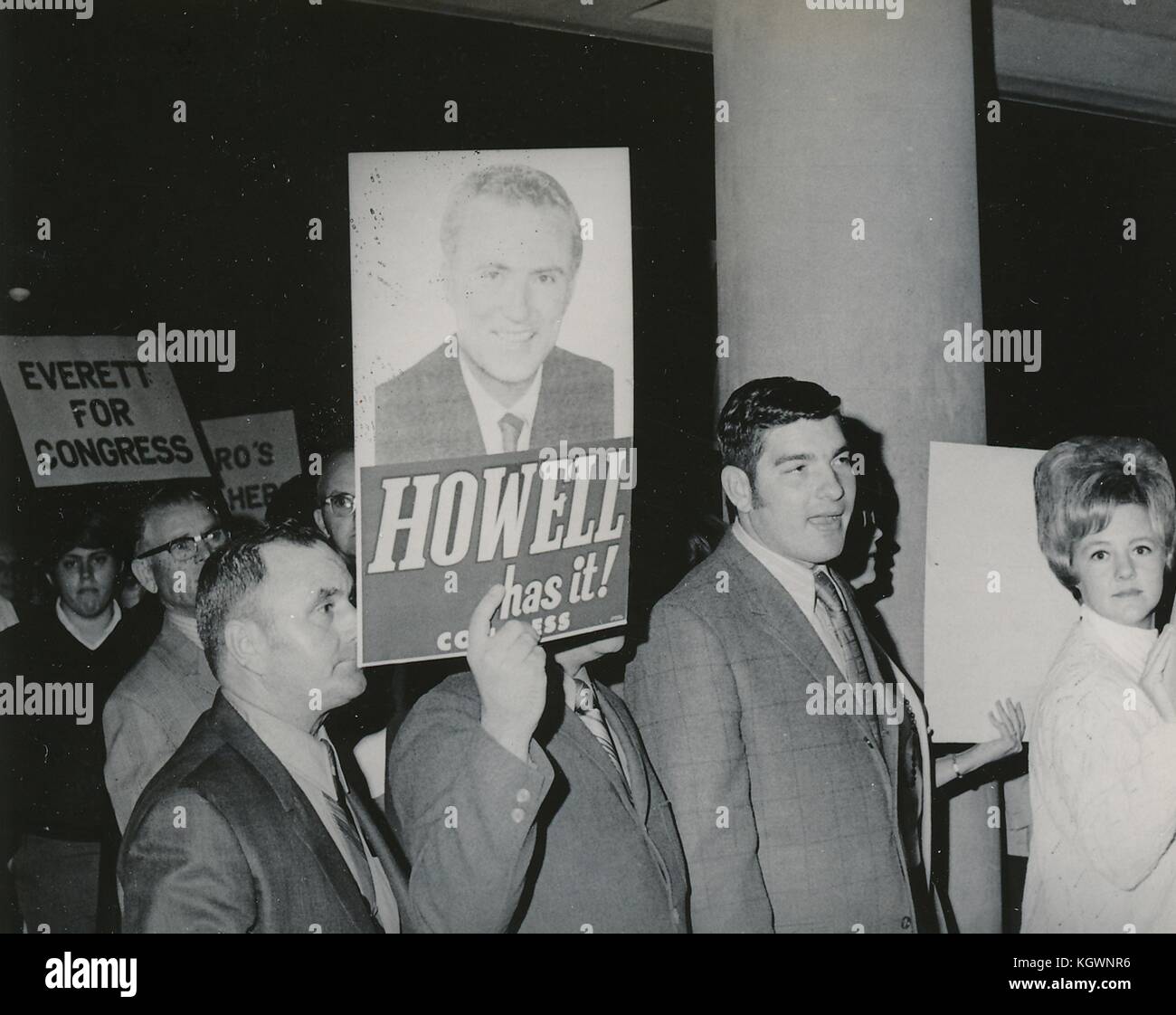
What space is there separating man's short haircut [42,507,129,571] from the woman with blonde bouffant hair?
213cm

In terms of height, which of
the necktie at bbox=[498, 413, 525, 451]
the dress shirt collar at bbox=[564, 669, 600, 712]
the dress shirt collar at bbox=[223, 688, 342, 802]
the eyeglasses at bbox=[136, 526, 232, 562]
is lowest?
the dress shirt collar at bbox=[223, 688, 342, 802]

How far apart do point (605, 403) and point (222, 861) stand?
1265 millimetres

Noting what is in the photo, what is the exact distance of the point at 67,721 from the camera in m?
2.86

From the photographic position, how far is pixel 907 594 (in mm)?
3096

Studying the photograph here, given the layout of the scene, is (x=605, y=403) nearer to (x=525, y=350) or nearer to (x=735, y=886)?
(x=525, y=350)

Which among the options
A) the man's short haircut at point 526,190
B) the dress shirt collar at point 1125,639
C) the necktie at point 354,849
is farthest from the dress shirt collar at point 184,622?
the dress shirt collar at point 1125,639

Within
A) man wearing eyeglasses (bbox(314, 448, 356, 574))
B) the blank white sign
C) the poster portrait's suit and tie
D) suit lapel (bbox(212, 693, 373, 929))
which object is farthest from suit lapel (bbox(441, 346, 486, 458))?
the blank white sign

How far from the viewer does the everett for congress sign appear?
2.90 m

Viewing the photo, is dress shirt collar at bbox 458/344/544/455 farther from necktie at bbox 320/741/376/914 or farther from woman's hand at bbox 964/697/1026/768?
woman's hand at bbox 964/697/1026/768

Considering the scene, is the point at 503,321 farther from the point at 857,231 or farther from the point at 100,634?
the point at 100,634

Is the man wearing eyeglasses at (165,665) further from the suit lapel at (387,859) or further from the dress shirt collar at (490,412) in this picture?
the dress shirt collar at (490,412)

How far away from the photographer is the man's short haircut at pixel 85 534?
287cm

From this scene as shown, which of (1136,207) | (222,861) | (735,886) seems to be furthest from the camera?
(1136,207)

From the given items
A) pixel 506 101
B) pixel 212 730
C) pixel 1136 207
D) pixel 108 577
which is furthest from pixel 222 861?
pixel 1136 207
